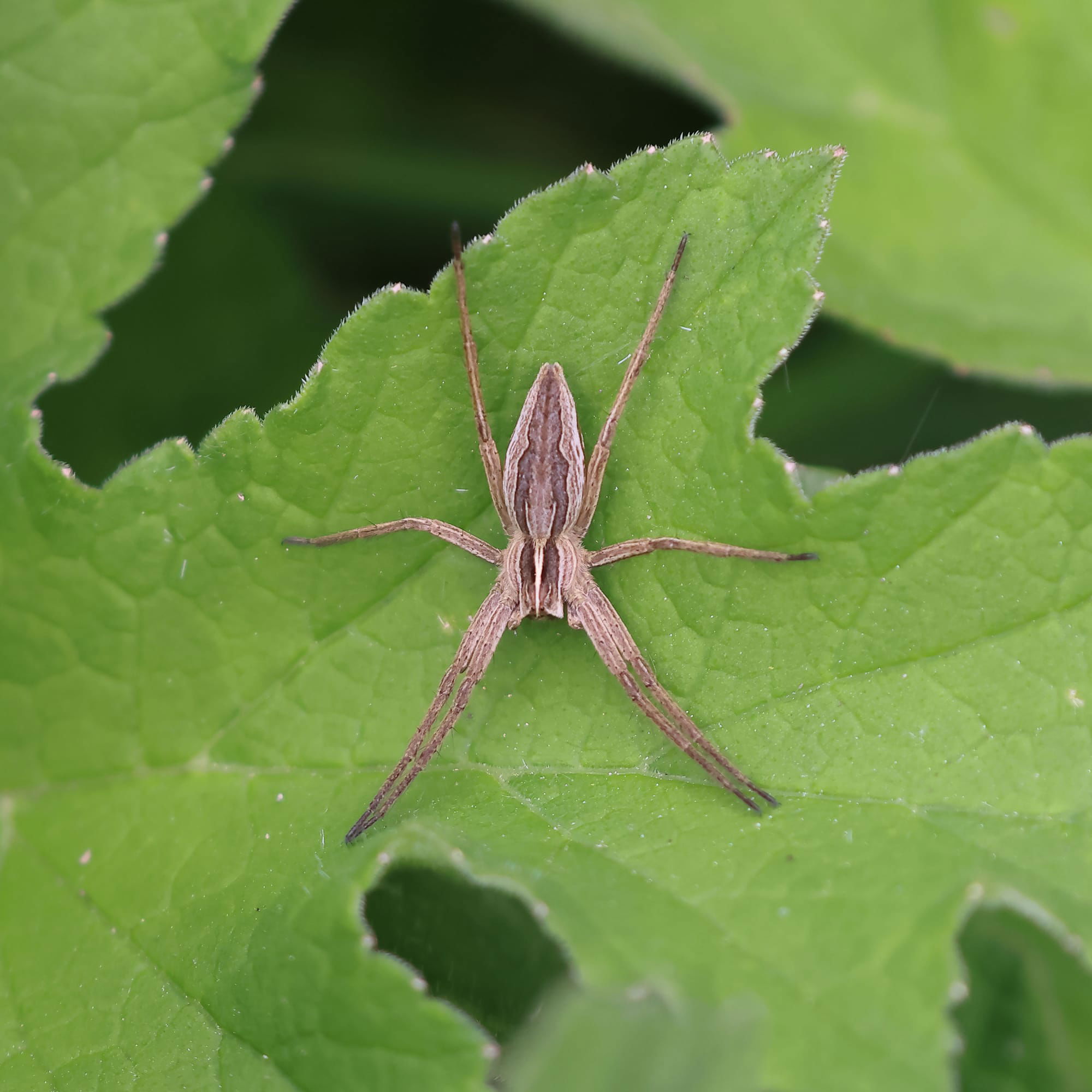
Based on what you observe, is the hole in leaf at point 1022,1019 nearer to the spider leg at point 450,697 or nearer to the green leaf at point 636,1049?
the green leaf at point 636,1049

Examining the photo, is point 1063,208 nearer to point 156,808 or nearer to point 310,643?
point 310,643

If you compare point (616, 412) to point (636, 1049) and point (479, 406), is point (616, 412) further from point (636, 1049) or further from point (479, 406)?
point (636, 1049)

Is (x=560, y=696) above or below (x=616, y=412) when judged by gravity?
below

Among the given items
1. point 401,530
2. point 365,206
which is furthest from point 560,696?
point 365,206

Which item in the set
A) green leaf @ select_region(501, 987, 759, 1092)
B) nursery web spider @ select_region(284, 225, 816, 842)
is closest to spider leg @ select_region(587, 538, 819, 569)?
nursery web spider @ select_region(284, 225, 816, 842)

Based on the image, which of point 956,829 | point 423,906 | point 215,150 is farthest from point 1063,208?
point 423,906

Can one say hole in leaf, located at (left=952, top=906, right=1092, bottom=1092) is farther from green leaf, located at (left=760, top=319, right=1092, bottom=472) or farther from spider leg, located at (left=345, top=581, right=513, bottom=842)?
green leaf, located at (left=760, top=319, right=1092, bottom=472)

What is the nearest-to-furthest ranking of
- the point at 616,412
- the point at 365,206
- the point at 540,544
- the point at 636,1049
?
the point at 636,1049
the point at 616,412
the point at 540,544
the point at 365,206
